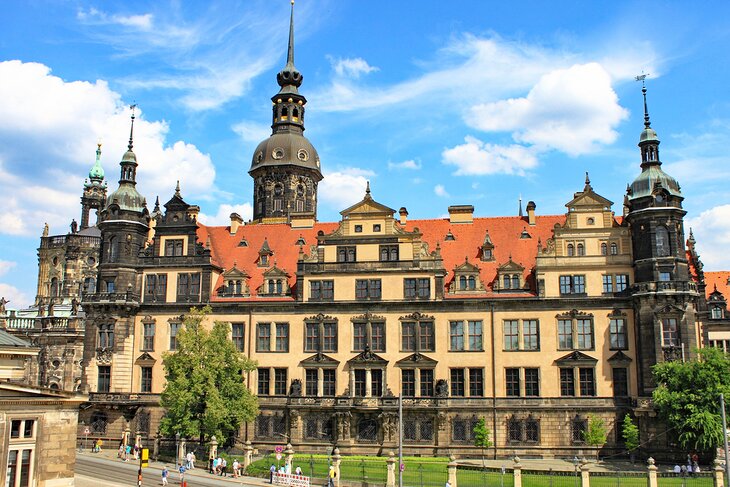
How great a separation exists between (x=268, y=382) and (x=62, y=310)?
37053 millimetres

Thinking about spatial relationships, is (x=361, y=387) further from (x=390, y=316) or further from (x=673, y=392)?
(x=673, y=392)

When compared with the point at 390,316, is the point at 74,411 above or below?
below

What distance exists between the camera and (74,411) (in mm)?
38625

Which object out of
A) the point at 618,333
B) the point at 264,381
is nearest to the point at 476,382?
the point at 618,333

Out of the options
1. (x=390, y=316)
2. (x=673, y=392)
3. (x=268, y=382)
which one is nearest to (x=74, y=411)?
(x=268, y=382)

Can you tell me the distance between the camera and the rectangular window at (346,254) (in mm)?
60219

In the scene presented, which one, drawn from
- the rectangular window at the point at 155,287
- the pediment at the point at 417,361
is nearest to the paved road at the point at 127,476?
the rectangular window at the point at 155,287

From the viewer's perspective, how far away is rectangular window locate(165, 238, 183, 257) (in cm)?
6312

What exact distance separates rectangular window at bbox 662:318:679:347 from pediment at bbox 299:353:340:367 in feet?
77.5

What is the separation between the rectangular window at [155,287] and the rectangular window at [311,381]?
13574 millimetres

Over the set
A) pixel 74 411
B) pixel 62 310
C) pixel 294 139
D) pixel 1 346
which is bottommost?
pixel 74 411

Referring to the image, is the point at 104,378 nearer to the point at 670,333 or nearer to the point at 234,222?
the point at 234,222

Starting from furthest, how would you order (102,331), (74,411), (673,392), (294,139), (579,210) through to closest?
(294,139) → (102,331) → (579,210) → (673,392) → (74,411)

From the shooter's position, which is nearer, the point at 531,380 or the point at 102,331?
the point at 531,380
